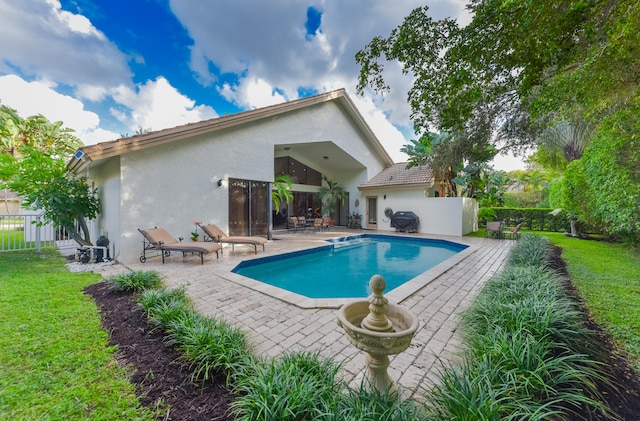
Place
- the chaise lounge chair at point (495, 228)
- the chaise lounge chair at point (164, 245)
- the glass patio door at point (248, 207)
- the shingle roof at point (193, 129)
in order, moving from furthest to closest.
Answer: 1. the chaise lounge chair at point (495, 228)
2. the glass patio door at point (248, 207)
3. the chaise lounge chair at point (164, 245)
4. the shingle roof at point (193, 129)

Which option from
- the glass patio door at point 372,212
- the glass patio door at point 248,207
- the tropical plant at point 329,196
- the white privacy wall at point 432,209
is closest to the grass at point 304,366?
the glass patio door at point 248,207

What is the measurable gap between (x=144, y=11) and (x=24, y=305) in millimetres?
10226

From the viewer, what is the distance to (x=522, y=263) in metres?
6.36

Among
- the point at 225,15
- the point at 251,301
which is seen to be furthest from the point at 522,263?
the point at 225,15

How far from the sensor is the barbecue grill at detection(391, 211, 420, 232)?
1630 cm

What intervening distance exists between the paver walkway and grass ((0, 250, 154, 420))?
1.42 meters

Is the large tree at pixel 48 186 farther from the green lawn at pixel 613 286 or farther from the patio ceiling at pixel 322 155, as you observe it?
the green lawn at pixel 613 286

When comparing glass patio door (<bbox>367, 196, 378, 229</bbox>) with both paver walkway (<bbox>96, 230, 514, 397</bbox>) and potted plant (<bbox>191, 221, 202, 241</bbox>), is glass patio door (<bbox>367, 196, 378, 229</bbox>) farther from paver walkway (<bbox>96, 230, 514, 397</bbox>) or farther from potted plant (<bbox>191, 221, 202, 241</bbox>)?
potted plant (<bbox>191, 221, 202, 241</bbox>)

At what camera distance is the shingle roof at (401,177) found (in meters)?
16.1

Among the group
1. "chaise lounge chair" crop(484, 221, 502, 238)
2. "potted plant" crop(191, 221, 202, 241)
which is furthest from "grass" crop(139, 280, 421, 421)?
"chaise lounge chair" crop(484, 221, 502, 238)

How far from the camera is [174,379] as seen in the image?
8.71 feet

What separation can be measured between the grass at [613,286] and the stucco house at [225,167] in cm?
640

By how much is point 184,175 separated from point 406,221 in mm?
12982

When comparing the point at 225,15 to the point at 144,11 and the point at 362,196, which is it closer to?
the point at 144,11
